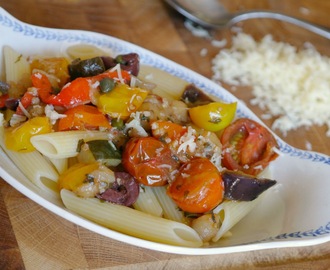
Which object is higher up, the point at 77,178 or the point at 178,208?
the point at 77,178

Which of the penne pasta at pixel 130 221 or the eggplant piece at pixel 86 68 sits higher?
the eggplant piece at pixel 86 68

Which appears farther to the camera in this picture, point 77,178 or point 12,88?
point 12,88

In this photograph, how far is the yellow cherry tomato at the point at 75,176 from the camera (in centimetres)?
146

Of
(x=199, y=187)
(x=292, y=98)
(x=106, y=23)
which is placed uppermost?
(x=199, y=187)

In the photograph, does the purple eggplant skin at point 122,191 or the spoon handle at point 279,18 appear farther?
the spoon handle at point 279,18

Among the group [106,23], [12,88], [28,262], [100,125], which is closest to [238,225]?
[100,125]

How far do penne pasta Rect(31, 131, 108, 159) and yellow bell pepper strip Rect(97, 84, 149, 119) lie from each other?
0.08 m

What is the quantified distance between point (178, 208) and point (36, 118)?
0.50 meters

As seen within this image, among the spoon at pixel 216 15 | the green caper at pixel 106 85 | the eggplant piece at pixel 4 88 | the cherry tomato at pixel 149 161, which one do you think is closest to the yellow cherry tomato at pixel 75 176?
the cherry tomato at pixel 149 161

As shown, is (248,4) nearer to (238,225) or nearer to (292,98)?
(292,98)

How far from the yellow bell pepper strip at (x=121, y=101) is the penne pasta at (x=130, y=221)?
0.91ft

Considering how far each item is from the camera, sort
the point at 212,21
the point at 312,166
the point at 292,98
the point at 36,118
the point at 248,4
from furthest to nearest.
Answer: the point at 248,4 < the point at 212,21 < the point at 292,98 < the point at 312,166 < the point at 36,118

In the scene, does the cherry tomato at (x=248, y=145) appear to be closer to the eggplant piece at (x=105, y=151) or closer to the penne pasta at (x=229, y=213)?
the penne pasta at (x=229, y=213)

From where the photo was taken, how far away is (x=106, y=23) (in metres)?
2.61
